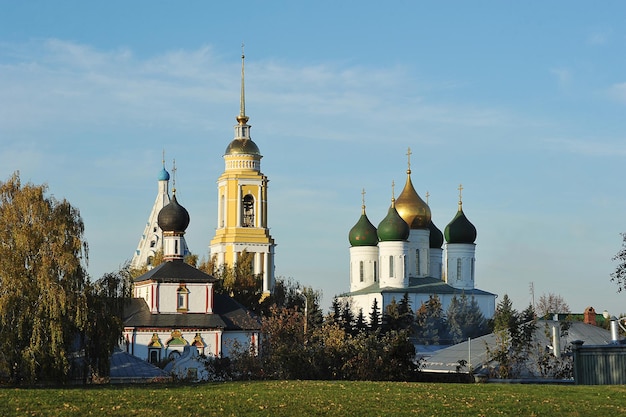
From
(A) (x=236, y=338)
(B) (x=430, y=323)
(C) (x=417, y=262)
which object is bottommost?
(A) (x=236, y=338)

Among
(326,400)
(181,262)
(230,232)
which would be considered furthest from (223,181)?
(326,400)

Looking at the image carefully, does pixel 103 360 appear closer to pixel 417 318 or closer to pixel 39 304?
pixel 39 304

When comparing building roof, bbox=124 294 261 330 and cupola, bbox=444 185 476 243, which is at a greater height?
cupola, bbox=444 185 476 243

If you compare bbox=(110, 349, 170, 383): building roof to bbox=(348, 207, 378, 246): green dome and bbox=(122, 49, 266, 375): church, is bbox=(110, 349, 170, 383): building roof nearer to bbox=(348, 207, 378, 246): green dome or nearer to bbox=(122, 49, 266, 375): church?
bbox=(122, 49, 266, 375): church

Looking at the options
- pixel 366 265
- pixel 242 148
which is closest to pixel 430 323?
pixel 366 265

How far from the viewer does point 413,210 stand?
97750 millimetres

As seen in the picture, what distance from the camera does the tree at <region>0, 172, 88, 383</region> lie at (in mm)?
40000

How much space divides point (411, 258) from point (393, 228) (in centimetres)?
541

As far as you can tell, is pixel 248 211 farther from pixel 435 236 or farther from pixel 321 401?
pixel 321 401

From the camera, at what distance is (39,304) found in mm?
40875

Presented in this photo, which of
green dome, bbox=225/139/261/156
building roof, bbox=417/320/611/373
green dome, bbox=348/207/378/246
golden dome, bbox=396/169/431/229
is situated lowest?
building roof, bbox=417/320/611/373

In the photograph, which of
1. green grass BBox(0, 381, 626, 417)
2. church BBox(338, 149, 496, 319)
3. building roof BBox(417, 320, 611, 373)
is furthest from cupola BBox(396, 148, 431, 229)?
green grass BBox(0, 381, 626, 417)

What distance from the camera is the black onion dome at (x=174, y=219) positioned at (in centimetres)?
7388

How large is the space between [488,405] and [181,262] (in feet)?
149
